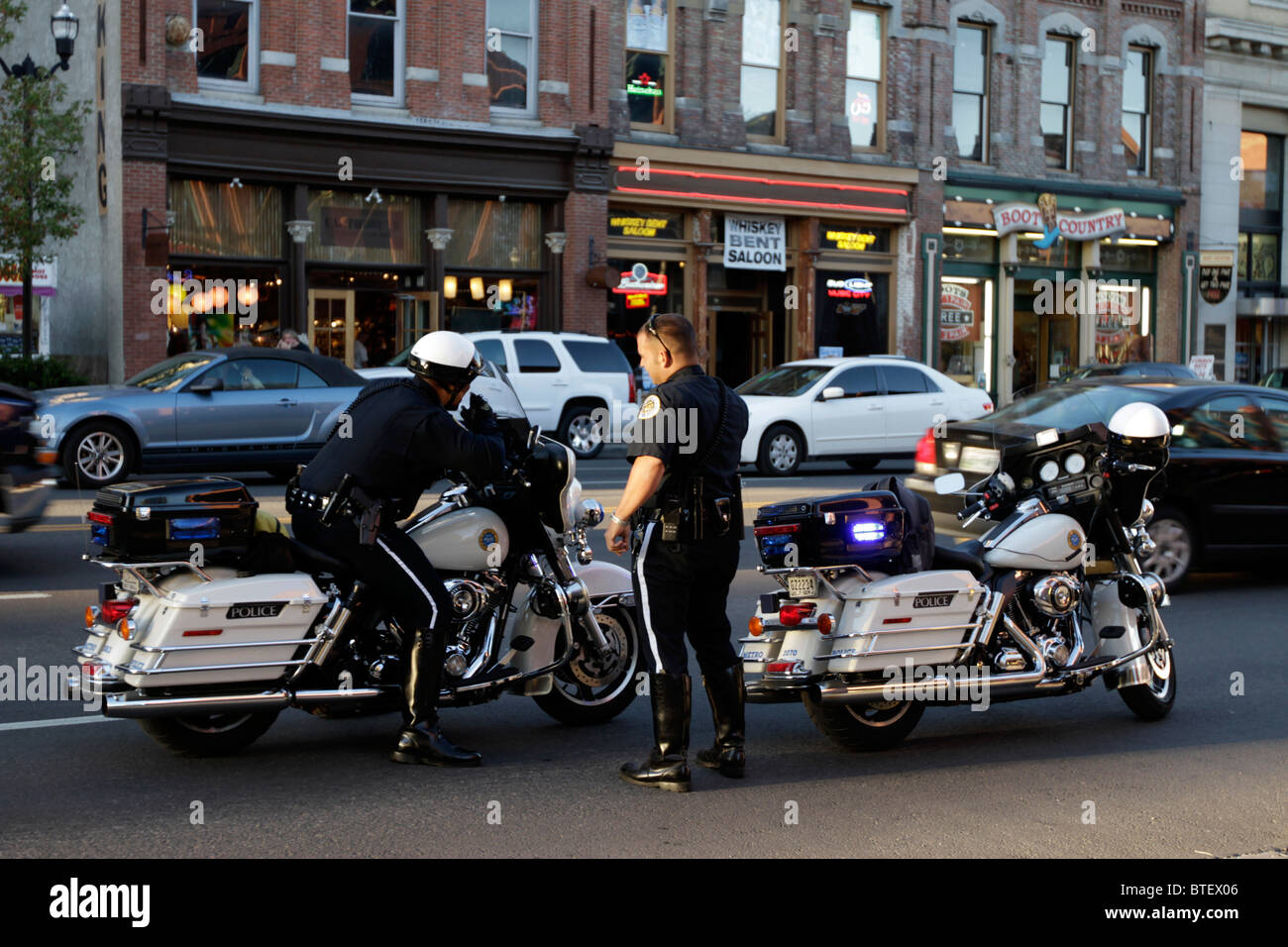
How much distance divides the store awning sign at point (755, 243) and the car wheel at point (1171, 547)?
18972mm

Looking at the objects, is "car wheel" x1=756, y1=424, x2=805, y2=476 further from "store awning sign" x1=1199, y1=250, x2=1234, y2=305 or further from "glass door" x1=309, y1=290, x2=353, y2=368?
"store awning sign" x1=1199, y1=250, x2=1234, y2=305

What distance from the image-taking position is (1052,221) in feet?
110

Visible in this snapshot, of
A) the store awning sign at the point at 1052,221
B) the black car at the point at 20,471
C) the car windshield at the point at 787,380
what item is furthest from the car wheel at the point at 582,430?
the store awning sign at the point at 1052,221

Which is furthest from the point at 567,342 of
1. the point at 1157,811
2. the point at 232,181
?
the point at 1157,811

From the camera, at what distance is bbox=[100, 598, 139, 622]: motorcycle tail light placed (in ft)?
19.7

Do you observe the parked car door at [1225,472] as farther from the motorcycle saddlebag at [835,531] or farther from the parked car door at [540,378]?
the parked car door at [540,378]

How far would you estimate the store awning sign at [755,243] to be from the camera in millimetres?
29922

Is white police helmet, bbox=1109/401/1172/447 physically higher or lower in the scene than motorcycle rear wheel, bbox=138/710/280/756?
higher

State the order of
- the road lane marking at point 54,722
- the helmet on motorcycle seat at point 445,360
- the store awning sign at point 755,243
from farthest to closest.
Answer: the store awning sign at point 755,243
the road lane marking at point 54,722
the helmet on motorcycle seat at point 445,360

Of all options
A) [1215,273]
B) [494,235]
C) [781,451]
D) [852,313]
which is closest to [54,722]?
[781,451]

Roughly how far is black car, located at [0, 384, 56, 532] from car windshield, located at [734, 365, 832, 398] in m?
12.7

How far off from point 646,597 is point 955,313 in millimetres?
28191

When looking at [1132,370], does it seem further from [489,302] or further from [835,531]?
[835,531]

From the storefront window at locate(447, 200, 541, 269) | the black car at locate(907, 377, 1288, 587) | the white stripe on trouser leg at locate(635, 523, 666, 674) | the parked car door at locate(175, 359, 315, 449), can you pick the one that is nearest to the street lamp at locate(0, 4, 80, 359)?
the parked car door at locate(175, 359, 315, 449)
